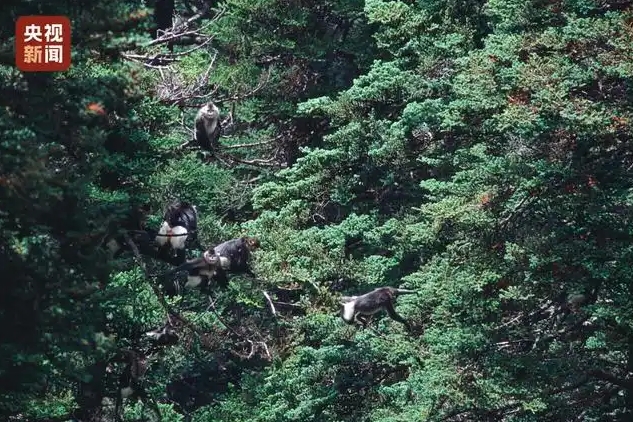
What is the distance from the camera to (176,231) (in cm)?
1598

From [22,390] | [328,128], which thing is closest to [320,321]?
[328,128]

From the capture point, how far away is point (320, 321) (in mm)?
19109

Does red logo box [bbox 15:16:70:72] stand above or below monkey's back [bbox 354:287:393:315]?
above

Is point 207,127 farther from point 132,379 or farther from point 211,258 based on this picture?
point 132,379

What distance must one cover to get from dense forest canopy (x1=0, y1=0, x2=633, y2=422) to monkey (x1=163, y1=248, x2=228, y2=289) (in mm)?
166

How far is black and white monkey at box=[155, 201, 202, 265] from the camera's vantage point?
16.0 m

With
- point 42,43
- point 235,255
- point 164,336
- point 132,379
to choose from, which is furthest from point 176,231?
point 42,43

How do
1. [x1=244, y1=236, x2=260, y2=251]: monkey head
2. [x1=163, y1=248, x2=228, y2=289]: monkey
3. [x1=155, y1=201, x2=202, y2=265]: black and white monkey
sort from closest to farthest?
[x1=155, y1=201, x2=202, y2=265]: black and white monkey < [x1=163, y1=248, x2=228, y2=289]: monkey < [x1=244, y1=236, x2=260, y2=251]: monkey head

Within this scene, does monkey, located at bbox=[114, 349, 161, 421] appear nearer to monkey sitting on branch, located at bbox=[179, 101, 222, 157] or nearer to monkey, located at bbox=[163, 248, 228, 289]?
monkey, located at bbox=[163, 248, 228, 289]

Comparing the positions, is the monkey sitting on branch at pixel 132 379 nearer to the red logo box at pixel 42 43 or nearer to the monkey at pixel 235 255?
the monkey at pixel 235 255

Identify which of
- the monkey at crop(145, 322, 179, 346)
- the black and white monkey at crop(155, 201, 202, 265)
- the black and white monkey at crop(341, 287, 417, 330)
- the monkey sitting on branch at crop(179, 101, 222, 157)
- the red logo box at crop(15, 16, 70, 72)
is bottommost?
the monkey at crop(145, 322, 179, 346)

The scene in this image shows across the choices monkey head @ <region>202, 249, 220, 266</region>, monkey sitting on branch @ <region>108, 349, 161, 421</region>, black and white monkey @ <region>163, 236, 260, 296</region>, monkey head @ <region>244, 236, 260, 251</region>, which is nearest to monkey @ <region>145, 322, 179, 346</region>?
monkey sitting on branch @ <region>108, 349, 161, 421</region>

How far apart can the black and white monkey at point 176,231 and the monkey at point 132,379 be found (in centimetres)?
128

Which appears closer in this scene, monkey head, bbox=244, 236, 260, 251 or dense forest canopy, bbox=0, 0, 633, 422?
dense forest canopy, bbox=0, 0, 633, 422
